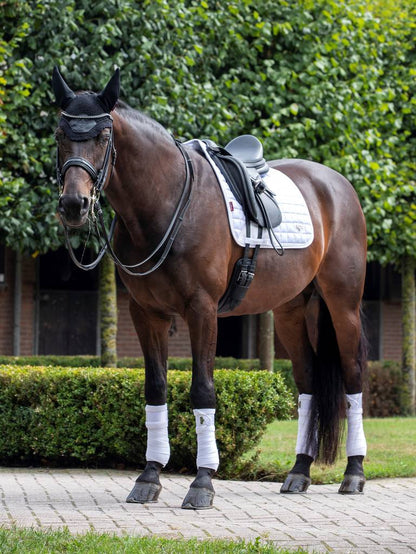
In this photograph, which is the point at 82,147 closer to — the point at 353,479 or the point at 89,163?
the point at 89,163

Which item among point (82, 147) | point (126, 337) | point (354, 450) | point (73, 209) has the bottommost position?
point (354, 450)

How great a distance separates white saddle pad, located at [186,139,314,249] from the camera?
6723mm

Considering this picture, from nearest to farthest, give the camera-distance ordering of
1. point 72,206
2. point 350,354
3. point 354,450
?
1. point 72,206
2. point 354,450
3. point 350,354

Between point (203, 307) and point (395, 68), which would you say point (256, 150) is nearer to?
point (203, 307)

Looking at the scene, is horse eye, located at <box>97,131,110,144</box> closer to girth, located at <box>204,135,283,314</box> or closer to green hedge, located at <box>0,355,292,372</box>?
girth, located at <box>204,135,283,314</box>

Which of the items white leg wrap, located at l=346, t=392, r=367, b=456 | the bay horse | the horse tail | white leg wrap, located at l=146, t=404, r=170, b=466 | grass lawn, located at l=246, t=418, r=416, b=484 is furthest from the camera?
grass lawn, located at l=246, t=418, r=416, b=484

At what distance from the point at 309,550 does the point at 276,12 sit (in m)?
10.8

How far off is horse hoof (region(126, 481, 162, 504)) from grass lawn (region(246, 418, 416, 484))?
1.72 m

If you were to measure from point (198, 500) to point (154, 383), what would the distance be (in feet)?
3.05

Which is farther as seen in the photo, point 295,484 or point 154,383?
point 295,484

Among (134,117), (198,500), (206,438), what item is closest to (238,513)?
(198,500)

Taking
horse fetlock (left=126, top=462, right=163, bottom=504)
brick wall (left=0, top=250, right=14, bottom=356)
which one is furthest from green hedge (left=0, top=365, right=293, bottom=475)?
brick wall (left=0, top=250, right=14, bottom=356)

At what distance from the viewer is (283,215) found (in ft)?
23.5

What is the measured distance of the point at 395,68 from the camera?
1582 centimetres
